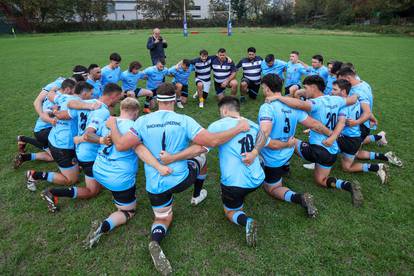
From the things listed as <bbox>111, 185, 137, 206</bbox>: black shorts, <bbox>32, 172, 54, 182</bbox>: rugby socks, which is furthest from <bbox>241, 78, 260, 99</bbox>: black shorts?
<bbox>32, 172, 54, 182</bbox>: rugby socks

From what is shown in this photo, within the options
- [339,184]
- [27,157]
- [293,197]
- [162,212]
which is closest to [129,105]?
[162,212]

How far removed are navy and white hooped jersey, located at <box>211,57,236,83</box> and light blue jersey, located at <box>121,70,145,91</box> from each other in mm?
2506

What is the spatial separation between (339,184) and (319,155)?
57 centimetres

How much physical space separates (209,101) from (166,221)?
6.80 metres

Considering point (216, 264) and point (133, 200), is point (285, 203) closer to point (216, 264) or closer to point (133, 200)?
point (216, 264)

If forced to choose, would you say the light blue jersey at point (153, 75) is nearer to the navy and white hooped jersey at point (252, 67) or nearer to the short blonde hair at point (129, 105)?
the navy and white hooped jersey at point (252, 67)

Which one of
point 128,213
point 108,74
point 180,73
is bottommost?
point 128,213

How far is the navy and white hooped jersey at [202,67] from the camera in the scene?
9750 mm

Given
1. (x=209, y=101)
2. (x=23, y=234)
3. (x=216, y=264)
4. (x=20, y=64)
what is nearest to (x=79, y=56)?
(x=20, y=64)

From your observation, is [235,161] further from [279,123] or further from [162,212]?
[162,212]

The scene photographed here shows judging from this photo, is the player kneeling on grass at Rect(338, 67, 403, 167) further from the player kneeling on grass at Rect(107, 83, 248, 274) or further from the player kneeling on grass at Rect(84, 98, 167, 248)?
the player kneeling on grass at Rect(84, 98, 167, 248)

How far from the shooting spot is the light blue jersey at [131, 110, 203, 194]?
3.59 metres

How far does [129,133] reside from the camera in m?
3.68

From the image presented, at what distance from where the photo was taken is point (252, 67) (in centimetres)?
995
